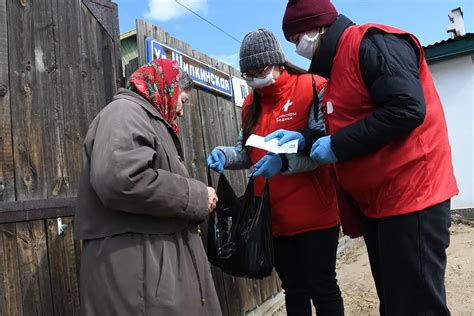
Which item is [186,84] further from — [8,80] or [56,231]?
[56,231]

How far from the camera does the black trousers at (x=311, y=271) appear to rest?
2.40 meters

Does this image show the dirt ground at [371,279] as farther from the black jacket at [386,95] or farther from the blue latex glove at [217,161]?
the black jacket at [386,95]

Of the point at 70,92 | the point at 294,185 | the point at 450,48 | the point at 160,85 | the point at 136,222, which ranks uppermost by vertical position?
the point at 450,48

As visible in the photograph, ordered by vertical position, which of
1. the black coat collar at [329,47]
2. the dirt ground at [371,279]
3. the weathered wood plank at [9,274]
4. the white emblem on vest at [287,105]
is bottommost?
the dirt ground at [371,279]

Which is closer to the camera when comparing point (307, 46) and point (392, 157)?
point (392, 157)

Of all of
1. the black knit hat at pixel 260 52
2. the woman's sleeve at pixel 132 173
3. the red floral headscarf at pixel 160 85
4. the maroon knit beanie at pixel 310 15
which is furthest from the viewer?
the black knit hat at pixel 260 52

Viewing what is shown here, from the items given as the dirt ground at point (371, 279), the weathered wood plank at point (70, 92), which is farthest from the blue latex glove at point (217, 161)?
the dirt ground at point (371, 279)

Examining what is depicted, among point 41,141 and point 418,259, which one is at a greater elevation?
point 41,141

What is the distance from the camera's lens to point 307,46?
2061 millimetres

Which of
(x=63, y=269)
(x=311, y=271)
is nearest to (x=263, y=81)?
(x=311, y=271)

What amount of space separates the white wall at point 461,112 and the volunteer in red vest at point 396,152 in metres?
7.41

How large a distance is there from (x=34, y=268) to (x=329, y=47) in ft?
5.47

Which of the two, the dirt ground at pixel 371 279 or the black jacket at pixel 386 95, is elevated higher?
the black jacket at pixel 386 95

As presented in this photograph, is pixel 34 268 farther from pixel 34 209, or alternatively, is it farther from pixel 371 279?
pixel 371 279
